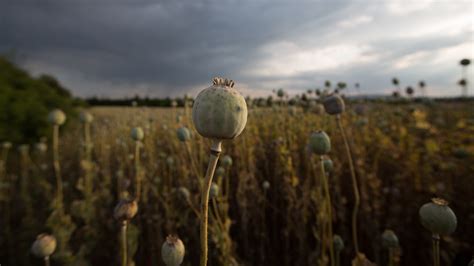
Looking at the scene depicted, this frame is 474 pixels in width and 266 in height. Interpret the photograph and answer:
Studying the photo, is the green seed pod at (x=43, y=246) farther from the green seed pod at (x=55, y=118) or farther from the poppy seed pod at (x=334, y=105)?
the poppy seed pod at (x=334, y=105)

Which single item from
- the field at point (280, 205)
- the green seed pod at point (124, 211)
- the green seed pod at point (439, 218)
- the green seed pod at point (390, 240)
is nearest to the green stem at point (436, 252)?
the green seed pod at point (439, 218)

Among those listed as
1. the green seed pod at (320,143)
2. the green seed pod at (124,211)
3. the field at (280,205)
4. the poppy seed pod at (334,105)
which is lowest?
the field at (280,205)

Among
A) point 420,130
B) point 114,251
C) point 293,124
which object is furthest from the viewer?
point 420,130

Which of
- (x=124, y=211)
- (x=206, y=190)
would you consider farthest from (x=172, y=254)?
(x=206, y=190)

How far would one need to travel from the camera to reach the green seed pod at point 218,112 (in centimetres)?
62

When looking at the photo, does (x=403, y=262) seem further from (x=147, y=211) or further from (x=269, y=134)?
(x=147, y=211)

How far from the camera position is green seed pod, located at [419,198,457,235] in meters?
0.95

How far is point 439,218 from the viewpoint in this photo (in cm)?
95

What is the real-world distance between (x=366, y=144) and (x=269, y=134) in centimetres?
115

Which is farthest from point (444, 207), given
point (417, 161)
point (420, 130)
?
point (420, 130)

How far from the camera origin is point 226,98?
62 centimetres

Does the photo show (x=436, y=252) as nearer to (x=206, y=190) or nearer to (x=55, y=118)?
(x=206, y=190)

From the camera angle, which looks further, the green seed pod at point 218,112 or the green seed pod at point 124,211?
the green seed pod at point 124,211

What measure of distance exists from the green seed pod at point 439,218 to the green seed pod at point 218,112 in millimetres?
832
